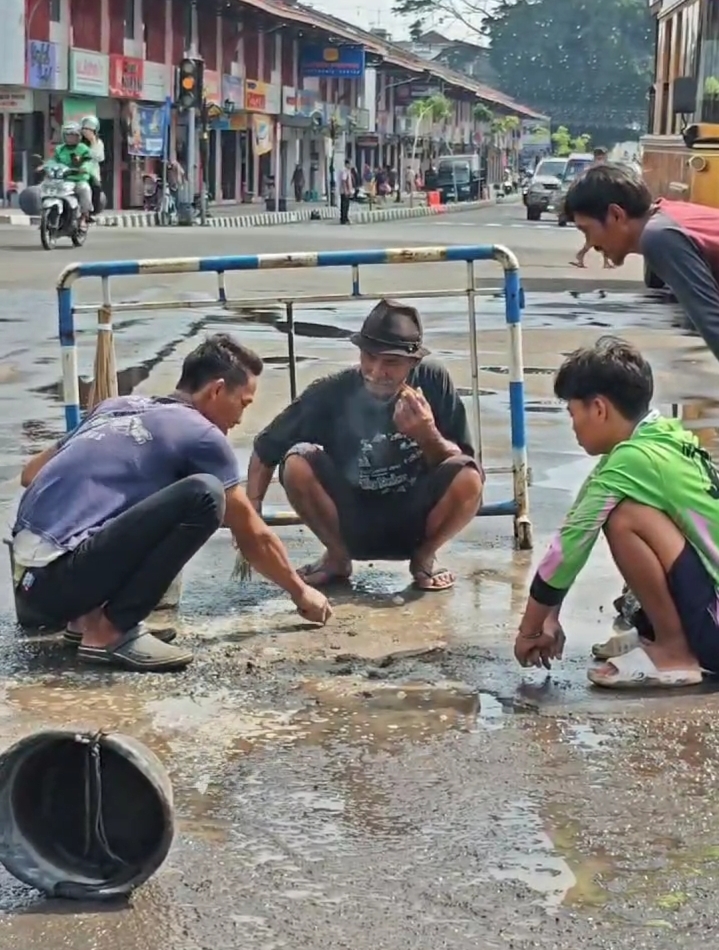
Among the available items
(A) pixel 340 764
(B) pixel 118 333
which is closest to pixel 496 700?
(A) pixel 340 764

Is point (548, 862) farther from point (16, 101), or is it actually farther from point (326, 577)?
point (16, 101)

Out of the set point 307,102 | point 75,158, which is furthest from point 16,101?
point 307,102

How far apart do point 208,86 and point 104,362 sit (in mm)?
A: 46092

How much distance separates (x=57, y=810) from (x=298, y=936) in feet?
1.83

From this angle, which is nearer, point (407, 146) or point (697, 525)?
point (697, 525)

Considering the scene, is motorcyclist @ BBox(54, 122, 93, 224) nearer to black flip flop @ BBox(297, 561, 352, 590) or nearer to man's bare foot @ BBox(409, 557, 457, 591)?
black flip flop @ BBox(297, 561, 352, 590)

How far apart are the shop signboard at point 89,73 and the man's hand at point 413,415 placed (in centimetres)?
3719

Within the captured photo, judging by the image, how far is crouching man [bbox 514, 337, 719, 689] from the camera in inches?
188

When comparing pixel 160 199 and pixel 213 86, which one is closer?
pixel 160 199

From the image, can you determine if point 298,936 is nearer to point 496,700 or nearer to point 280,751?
point 280,751

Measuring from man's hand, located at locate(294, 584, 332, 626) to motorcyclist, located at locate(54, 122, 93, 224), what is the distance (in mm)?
20012

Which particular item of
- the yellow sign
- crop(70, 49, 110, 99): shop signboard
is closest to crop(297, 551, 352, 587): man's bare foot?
crop(70, 49, 110, 99): shop signboard

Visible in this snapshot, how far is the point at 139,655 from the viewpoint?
5039 millimetres

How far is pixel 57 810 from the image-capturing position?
137 inches
